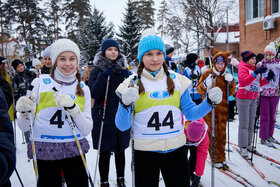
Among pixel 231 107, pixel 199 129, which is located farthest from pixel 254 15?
pixel 199 129

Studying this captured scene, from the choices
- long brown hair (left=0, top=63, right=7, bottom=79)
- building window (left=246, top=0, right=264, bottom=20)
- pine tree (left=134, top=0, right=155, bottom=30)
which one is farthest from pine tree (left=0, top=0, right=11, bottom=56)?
building window (left=246, top=0, right=264, bottom=20)

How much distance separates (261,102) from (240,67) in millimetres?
1338

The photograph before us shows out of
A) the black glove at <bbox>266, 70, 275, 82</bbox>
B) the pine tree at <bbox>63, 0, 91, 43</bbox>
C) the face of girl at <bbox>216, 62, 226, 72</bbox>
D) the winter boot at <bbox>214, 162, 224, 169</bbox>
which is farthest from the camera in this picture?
the pine tree at <bbox>63, 0, 91, 43</bbox>

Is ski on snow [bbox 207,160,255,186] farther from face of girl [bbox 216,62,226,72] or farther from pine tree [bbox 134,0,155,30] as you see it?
pine tree [bbox 134,0,155,30]

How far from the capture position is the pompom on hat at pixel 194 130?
8.82 feet

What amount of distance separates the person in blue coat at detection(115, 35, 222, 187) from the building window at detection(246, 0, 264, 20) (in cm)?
1709

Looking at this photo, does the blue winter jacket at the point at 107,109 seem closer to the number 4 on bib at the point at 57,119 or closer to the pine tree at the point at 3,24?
the number 4 on bib at the point at 57,119

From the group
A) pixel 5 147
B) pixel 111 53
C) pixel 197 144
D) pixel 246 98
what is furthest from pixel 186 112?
pixel 246 98

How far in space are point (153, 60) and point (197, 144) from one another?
1.55m

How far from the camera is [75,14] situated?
29234 millimetres

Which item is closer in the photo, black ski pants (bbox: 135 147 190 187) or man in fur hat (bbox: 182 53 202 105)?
black ski pants (bbox: 135 147 190 187)

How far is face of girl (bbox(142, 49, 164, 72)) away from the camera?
82.9 inches

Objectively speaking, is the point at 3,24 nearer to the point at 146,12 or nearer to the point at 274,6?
the point at 146,12

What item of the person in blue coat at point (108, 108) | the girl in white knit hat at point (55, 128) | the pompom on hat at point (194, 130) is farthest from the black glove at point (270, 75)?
the girl in white knit hat at point (55, 128)
